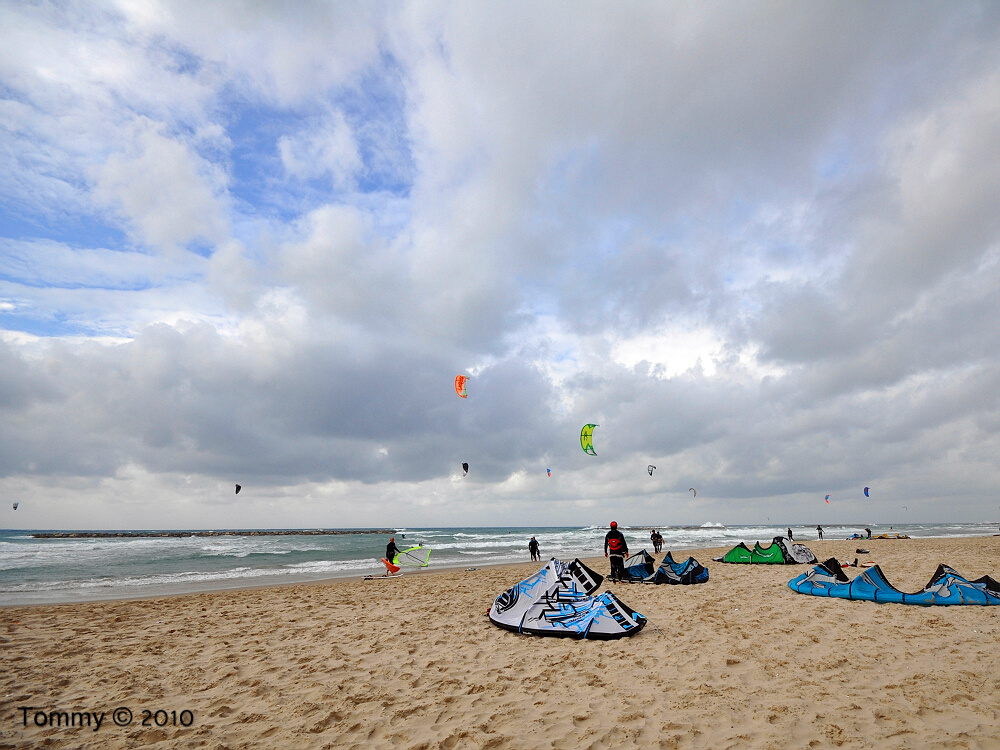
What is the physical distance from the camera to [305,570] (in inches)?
871

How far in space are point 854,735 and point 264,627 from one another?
871 cm

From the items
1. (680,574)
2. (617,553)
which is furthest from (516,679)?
(680,574)

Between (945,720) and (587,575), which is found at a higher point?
(587,575)

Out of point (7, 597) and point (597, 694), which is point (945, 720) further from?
point (7, 597)

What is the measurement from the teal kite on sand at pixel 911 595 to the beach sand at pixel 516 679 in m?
0.37

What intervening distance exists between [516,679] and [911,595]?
8.19 metres

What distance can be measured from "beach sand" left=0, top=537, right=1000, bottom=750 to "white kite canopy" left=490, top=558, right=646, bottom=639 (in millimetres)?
247

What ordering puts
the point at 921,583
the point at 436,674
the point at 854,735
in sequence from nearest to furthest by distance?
the point at 854,735, the point at 436,674, the point at 921,583

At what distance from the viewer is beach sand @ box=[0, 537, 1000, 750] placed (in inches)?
175

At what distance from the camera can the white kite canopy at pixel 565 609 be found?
7402 millimetres

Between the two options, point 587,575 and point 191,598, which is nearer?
point 587,575

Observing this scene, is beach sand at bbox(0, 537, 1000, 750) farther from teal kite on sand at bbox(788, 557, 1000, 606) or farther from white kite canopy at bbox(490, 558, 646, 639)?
teal kite on sand at bbox(788, 557, 1000, 606)

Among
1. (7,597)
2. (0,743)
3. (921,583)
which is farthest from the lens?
(7,597)

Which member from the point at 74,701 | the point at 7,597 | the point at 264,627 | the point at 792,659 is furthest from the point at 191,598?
the point at 792,659
